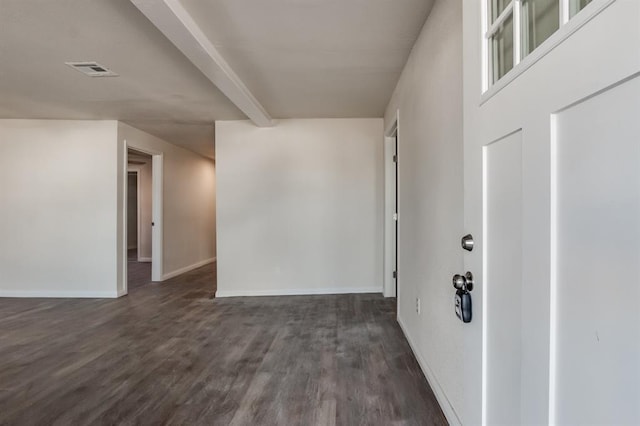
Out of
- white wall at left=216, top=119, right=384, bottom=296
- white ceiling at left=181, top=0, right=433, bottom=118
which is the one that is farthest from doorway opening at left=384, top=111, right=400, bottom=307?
white ceiling at left=181, top=0, right=433, bottom=118

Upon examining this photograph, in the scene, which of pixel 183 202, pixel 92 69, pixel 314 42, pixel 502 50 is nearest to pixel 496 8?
pixel 502 50

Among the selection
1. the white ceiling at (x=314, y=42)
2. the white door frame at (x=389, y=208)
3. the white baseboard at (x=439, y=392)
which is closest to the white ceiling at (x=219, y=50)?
the white ceiling at (x=314, y=42)

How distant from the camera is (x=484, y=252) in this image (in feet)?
3.14

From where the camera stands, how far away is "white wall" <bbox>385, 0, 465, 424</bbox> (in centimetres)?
166

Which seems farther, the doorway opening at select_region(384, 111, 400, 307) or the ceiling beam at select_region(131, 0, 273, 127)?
the doorway opening at select_region(384, 111, 400, 307)

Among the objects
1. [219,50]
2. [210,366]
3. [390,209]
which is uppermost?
[219,50]

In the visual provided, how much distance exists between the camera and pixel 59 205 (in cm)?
447

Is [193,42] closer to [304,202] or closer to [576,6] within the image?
[576,6]

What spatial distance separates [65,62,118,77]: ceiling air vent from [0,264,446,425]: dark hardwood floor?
92.0 inches

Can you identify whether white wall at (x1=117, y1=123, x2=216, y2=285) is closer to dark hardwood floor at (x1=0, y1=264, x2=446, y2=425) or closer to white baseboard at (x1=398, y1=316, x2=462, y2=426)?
dark hardwood floor at (x1=0, y1=264, x2=446, y2=425)

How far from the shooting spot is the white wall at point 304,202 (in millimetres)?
4504

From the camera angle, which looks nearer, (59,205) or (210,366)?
(210,366)

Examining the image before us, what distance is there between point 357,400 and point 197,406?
3.07 feet

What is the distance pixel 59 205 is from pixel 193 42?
3.61m
